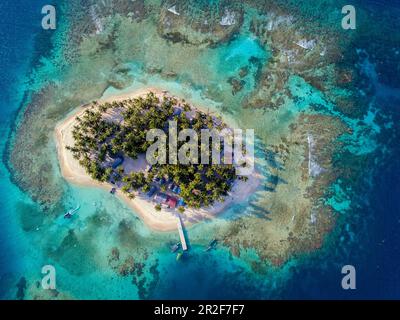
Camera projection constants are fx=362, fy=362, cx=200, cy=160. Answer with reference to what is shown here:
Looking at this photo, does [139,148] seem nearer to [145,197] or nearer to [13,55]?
[145,197]

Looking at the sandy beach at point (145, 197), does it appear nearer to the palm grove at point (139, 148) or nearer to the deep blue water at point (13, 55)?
the palm grove at point (139, 148)

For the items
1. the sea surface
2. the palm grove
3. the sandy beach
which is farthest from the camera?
the sandy beach

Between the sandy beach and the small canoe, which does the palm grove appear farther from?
the small canoe

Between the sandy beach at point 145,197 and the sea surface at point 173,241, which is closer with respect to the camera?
the sea surface at point 173,241

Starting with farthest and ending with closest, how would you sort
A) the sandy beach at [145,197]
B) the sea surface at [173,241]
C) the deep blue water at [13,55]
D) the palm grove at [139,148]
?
the deep blue water at [13,55] → the sandy beach at [145,197] → the sea surface at [173,241] → the palm grove at [139,148]

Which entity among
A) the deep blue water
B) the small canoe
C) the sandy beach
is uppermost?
the deep blue water

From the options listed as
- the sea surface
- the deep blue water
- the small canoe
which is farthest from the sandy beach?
the deep blue water

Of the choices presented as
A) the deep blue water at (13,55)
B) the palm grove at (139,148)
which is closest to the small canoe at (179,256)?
the palm grove at (139,148)

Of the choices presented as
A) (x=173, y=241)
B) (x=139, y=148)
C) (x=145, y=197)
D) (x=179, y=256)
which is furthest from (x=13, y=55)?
(x=179, y=256)

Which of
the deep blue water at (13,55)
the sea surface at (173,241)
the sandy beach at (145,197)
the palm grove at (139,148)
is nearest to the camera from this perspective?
the palm grove at (139,148)

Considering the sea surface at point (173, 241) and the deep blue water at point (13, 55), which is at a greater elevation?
the deep blue water at point (13, 55)
